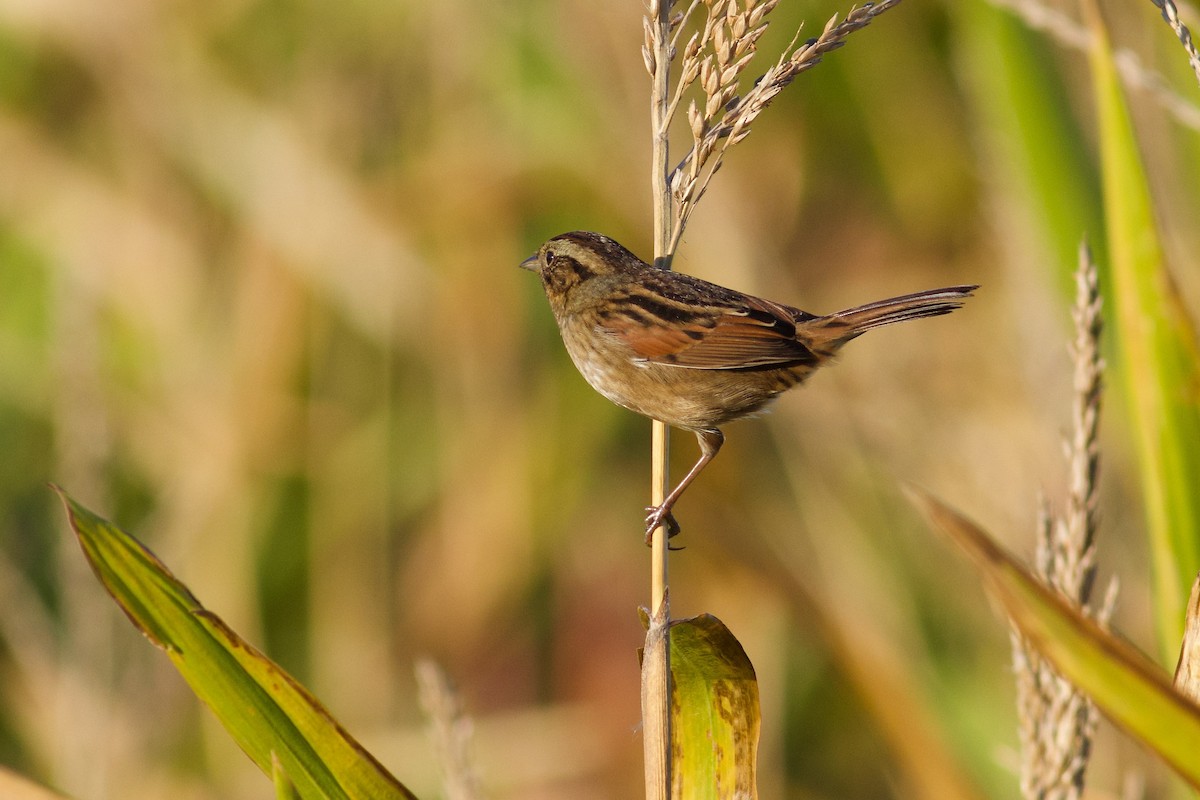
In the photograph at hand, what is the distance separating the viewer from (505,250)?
4309mm

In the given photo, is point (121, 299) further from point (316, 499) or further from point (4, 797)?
point (4, 797)

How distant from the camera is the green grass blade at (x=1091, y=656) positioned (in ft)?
3.38

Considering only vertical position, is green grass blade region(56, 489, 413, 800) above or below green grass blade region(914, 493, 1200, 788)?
above

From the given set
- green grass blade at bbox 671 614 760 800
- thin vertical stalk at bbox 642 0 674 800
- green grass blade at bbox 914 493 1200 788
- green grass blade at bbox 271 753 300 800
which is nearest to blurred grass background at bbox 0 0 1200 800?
thin vertical stalk at bbox 642 0 674 800

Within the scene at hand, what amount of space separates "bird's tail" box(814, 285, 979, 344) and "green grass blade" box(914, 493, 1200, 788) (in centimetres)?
101

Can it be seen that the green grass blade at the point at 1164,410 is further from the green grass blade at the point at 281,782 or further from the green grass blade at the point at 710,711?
the green grass blade at the point at 281,782

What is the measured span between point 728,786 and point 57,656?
8.86ft

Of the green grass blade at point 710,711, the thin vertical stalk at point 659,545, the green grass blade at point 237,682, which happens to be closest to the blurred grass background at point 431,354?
the thin vertical stalk at point 659,545

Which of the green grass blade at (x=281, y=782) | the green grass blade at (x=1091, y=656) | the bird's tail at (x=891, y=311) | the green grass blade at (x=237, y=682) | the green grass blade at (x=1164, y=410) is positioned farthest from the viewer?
the bird's tail at (x=891, y=311)

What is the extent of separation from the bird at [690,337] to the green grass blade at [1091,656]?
103 cm

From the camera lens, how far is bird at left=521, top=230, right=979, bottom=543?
211cm

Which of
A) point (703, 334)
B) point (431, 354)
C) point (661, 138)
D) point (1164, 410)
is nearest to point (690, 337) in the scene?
point (703, 334)

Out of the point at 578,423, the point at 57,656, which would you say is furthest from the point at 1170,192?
the point at 57,656

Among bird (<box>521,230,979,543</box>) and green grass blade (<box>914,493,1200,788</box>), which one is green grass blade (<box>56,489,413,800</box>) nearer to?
green grass blade (<box>914,493,1200,788</box>)
